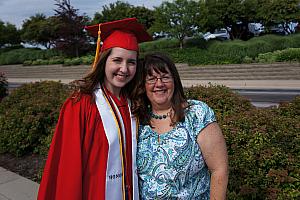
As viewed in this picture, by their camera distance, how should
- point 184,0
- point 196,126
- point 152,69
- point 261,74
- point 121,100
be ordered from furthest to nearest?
point 184,0
point 261,74
point 121,100
point 152,69
point 196,126

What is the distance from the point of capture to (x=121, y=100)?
218cm

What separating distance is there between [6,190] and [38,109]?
5.95 ft

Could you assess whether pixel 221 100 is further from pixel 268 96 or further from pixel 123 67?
pixel 268 96

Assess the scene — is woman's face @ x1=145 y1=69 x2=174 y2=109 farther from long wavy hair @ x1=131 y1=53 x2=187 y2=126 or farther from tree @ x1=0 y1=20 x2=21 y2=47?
tree @ x1=0 y1=20 x2=21 y2=47

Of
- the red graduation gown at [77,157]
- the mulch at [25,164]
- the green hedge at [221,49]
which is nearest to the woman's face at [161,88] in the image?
the red graduation gown at [77,157]

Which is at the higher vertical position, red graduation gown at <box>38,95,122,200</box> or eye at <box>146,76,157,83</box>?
eye at <box>146,76,157,83</box>

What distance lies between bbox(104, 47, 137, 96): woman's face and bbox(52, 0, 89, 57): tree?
2597cm

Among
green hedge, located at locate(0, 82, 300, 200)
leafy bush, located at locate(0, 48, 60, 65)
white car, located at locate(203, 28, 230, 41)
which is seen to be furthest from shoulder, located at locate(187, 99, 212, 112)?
leafy bush, located at locate(0, 48, 60, 65)

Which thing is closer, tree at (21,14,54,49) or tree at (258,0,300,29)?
tree at (258,0,300,29)

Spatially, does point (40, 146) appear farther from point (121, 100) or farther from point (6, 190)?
point (121, 100)

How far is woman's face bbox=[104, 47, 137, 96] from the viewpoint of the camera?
207 centimetres

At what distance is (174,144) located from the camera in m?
1.89

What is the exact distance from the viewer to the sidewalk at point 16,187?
4055 millimetres

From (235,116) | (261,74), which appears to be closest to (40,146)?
(235,116)
